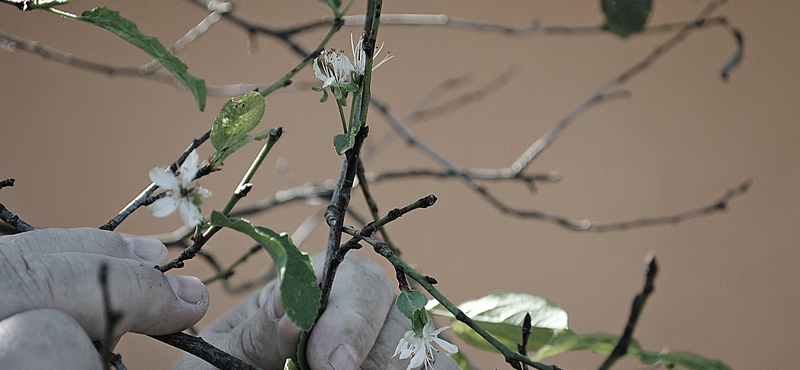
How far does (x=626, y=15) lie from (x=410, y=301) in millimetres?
266

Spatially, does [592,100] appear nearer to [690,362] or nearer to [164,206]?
[690,362]

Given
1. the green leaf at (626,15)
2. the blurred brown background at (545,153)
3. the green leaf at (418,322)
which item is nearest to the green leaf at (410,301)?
the green leaf at (418,322)

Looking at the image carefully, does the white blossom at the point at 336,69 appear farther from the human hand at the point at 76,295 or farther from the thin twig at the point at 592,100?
the thin twig at the point at 592,100

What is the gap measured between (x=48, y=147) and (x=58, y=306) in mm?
1226

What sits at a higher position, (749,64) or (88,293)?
(88,293)

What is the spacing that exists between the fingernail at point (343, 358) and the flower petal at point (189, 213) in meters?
0.13

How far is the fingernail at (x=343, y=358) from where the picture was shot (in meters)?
0.34

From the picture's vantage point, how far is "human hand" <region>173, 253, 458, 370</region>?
35 cm

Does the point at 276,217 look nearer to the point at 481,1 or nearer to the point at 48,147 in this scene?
the point at 48,147

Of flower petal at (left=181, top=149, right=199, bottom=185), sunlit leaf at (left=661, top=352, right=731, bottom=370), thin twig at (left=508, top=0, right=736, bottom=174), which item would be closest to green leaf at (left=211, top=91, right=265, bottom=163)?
flower petal at (left=181, top=149, right=199, bottom=185)

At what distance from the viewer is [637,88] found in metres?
1.38

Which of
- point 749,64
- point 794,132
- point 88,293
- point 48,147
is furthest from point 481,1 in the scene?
point 88,293

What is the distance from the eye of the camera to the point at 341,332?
13.9 inches

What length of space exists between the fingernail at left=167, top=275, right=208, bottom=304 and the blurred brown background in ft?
3.41
